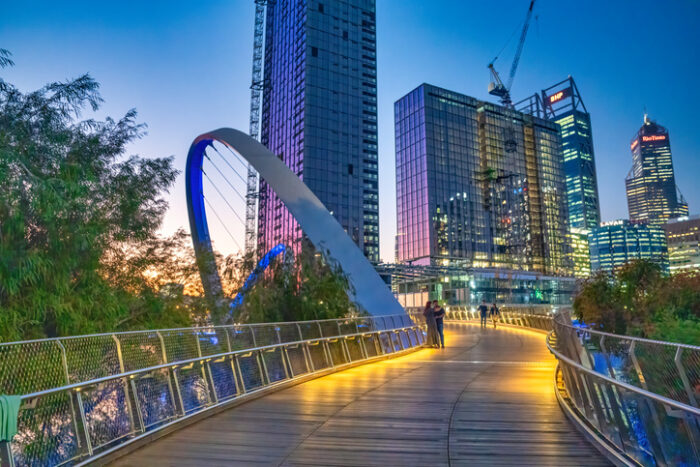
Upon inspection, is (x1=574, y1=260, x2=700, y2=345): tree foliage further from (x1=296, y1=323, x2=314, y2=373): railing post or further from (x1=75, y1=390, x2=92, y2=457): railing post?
(x1=75, y1=390, x2=92, y2=457): railing post

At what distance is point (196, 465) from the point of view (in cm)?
504

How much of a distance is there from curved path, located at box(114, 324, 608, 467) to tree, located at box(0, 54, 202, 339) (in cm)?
395

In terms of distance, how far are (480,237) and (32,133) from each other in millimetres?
118752

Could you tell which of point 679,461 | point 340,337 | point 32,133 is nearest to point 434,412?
Result: point 679,461

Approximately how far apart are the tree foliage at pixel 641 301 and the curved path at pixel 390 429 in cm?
1190

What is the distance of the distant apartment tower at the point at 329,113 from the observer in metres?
112

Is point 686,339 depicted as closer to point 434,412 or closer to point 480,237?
point 434,412

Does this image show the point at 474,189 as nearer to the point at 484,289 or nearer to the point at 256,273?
the point at 484,289

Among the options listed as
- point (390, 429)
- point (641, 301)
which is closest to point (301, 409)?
point (390, 429)

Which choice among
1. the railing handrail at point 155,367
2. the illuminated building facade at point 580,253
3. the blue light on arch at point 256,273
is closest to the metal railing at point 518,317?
the blue light on arch at point 256,273

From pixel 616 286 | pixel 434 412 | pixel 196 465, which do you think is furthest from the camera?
pixel 616 286

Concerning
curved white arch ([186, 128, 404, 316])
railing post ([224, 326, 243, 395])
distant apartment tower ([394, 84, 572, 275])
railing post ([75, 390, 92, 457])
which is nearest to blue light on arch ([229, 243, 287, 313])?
curved white arch ([186, 128, 404, 316])

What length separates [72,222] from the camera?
9.94 m

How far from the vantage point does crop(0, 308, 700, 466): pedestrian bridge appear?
4.65 meters
